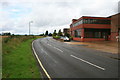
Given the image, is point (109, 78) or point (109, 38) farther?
point (109, 38)

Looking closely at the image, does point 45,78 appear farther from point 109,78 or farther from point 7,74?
point 109,78

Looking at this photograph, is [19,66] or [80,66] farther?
[80,66]

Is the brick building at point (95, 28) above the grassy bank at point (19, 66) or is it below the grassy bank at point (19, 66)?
above

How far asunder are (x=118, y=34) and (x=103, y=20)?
8.35 meters

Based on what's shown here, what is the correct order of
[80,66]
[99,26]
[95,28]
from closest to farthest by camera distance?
[80,66] → [95,28] → [99,26]

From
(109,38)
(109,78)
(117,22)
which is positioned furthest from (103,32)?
(109,78)

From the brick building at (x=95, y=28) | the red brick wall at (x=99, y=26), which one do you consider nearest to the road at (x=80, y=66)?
the brick building at (x=95, y=28)

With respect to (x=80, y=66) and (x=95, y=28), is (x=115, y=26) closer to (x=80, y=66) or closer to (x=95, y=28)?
(x=95, y=28)

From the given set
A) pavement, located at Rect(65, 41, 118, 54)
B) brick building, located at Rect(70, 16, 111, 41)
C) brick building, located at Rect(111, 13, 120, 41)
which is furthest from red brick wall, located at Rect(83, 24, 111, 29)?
pavement, located at Rect(65, 41, 118, 54)

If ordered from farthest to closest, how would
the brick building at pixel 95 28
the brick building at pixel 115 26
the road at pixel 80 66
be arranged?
the brick building at pixel 95 28 < the brick building at pixel 115 26 < the road at pixel 80 66

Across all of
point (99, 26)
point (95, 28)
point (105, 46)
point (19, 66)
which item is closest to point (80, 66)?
point (19, 66)

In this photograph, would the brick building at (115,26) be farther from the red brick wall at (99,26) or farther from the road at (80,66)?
the road at (80,66)

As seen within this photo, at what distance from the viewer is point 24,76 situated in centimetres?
654

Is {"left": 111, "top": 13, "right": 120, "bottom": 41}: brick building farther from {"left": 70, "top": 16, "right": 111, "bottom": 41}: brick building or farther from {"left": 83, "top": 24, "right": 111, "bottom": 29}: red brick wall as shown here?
{"left": 70, "top": 16, "right": 111, "bottom": 41}: brick building
